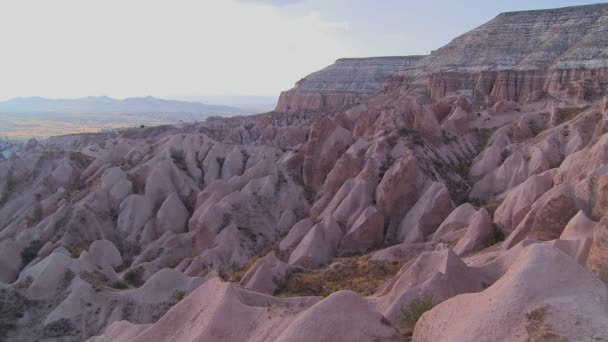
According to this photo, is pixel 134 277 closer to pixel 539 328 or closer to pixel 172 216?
pixel 172 216

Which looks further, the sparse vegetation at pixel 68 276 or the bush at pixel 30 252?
the bush at pixel 30 252

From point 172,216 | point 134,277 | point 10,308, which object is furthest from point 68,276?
point 172,216

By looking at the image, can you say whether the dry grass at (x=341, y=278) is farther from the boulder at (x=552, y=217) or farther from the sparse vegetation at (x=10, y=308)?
the sparse vegetation at (x=10, y=308)

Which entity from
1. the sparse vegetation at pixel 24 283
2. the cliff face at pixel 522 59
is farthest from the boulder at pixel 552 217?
the cliff face at pixel 522 59

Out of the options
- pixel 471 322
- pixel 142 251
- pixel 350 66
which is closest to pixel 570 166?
pixel 471 322

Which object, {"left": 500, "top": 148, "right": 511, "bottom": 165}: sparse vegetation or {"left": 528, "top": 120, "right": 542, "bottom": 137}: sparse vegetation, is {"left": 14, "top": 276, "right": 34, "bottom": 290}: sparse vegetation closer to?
{"left": 500, "top": 148, "right": 511, "bottom": 165}: sparse vegetation

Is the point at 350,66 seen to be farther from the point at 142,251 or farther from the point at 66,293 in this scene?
the point at 66,293
